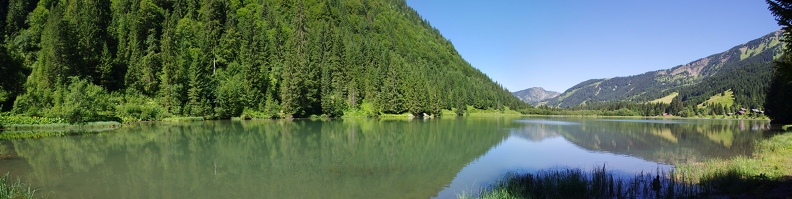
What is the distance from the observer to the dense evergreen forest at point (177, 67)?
47.9m

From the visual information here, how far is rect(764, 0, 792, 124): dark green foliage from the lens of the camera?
11.0m

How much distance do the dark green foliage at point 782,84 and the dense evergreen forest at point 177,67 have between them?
5029 centimetres

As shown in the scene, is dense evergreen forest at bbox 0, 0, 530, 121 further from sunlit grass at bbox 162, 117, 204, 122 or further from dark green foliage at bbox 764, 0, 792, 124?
dark green foliage at bbox 764, 0, 792, 124

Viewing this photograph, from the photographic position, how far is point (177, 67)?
2306 inches

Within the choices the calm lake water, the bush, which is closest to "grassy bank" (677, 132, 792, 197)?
the calm lake water

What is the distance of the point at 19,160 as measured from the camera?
1827 cm

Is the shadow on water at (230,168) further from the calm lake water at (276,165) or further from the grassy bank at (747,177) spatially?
the grassy bank at (747,177)

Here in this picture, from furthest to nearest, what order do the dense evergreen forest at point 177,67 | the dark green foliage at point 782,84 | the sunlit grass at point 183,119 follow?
the sunlit grass at point 183,119, the dense evergreen forest at point 177,67, the dark green foliage at point 782,84

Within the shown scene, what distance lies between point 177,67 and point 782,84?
65.6m

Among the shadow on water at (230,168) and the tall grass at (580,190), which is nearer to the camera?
the tall grass at (580,190)

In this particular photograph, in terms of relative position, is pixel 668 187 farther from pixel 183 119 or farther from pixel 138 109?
pixel 183 119

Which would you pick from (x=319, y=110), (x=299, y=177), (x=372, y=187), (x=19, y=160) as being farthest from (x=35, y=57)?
(x=372, y=187)

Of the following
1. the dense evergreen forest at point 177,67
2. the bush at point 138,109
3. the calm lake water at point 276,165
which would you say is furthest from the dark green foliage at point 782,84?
the bush at point 138,109

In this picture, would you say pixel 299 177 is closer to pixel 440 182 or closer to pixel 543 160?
pixel 440 182
